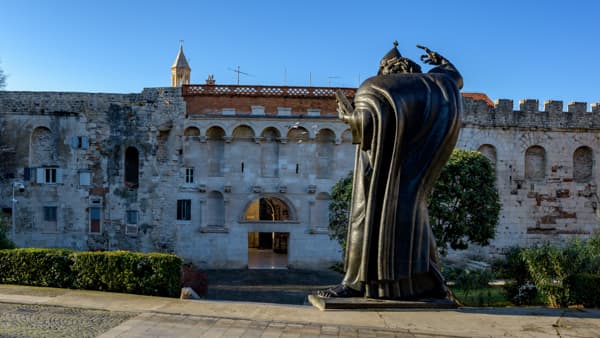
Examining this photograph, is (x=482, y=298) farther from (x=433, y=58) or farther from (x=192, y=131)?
(x=192, y=131)

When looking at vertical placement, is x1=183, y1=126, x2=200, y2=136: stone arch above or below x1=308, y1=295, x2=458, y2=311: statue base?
above

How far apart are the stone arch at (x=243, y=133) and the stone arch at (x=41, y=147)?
1073 cm

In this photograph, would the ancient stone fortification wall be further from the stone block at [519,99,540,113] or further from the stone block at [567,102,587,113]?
the stone block at [567,102,587,113]

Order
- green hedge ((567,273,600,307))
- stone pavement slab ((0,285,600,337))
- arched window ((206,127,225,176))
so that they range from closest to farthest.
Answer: stone pavement slab ((0,285,600,337)) → green hedge ((567,273,600,307)) → arched window ((206,127,225,176))

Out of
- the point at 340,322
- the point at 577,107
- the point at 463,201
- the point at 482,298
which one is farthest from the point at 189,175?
the point at 340,322

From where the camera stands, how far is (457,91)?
8.44m

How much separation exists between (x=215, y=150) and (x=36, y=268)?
18.4m

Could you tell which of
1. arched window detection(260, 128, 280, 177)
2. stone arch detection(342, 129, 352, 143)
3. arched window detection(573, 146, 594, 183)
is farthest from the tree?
arched window detection(573, 146, 594, 183)

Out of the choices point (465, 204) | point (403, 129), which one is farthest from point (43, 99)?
point (403, 129)

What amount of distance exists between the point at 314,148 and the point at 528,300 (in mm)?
18370

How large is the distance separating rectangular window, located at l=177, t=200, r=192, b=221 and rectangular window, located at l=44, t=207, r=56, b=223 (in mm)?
7327

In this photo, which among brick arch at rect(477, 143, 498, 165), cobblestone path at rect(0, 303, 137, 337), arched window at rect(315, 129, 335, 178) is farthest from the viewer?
arched window at rect(315, 129, 335, 178)

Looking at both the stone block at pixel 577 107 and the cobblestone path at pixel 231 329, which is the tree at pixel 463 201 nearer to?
the stone block at pixel 577 107

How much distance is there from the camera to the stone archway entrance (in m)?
31.9
